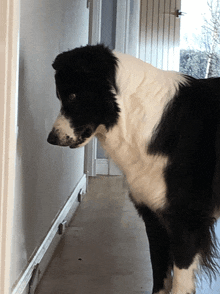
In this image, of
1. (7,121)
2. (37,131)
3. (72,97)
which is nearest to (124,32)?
(37,131)

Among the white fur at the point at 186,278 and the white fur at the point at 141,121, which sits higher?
the white fur at the point at 141,121

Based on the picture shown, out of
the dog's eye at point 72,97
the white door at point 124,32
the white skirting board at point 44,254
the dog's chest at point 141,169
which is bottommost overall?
the white skirting board at point 44,254

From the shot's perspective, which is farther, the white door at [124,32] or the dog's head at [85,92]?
the white door at [124,32]

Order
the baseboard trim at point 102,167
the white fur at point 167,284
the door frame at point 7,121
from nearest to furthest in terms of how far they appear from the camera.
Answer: the door frame at point 7,121 < the white fur at point 167,284 < the baseboard trim at point 102,167

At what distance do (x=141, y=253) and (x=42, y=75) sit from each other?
3.46 ft

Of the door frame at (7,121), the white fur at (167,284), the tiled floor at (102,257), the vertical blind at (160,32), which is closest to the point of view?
A: the door frame at (7,121)

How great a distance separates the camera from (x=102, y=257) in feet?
6.19

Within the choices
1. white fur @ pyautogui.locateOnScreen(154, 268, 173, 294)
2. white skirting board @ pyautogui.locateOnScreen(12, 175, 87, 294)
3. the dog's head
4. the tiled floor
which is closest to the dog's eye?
the dog's head

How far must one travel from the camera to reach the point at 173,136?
122cm

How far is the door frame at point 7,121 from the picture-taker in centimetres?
104

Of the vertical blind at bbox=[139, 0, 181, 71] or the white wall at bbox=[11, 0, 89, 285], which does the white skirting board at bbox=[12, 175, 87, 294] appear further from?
the vertical blind at bbox=[139, 0, 181, 71]

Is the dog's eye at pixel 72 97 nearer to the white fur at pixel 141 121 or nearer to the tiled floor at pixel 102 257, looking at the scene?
the white fur at pixel 141 121

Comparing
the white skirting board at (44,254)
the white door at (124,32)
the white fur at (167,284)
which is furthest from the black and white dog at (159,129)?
the white door at (124,32)

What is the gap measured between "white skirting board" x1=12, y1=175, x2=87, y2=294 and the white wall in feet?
0.10
